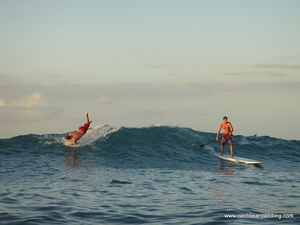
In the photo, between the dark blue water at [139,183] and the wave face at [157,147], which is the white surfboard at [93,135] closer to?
the wave face at [157,147]

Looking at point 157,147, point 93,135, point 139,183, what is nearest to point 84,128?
point 93,135

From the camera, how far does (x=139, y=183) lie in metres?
11.8

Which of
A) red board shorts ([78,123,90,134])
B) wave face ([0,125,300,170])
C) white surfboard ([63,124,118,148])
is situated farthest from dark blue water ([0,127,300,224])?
red board shorts ([78,123,90,134])

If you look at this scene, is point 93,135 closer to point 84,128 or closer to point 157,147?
point 84,128

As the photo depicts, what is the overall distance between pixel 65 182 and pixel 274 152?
48.4 feet

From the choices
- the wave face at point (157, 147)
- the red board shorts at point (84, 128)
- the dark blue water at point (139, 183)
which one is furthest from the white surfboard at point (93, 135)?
the red board shorts at point (84, 128)

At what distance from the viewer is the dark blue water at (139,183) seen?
7.99 m

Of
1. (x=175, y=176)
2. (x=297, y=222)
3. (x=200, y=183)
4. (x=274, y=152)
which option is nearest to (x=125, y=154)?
(x=175, y=176)

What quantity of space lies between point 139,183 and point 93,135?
12268mm

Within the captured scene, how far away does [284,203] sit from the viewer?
9266 mm

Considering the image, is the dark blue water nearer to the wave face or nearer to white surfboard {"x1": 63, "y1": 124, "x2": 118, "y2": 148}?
the wave face

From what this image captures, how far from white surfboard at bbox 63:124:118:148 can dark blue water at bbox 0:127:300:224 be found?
44 centimetres

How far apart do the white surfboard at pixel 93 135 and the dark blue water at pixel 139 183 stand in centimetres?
44

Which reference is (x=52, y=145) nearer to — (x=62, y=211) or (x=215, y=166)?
(x=215, y=166)
